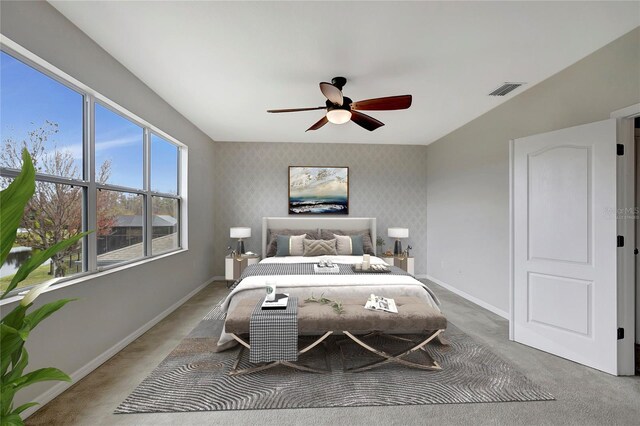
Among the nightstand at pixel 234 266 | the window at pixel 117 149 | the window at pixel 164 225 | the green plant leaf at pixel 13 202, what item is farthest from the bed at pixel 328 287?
the green plant leaf at pixel 13 202

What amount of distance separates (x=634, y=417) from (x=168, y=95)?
4998 mm

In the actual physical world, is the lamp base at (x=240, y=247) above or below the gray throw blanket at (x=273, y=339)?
above

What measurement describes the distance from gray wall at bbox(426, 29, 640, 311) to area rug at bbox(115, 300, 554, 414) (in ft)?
5.46

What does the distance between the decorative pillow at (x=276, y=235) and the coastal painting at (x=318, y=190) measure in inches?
18.6

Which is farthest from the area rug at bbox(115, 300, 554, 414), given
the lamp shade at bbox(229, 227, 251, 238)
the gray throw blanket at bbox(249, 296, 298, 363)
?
the lamp shade at bbox(229, 227, 251, 238)

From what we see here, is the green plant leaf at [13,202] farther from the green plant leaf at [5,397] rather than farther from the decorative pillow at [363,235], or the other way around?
the decorative pillow at [363,235]

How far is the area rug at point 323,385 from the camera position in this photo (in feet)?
6.56

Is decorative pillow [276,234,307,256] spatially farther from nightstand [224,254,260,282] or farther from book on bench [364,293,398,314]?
book on bench [364,293,398,314]

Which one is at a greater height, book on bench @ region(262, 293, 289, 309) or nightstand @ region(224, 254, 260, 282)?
book on bench @ region(262, 293, 289, 309)

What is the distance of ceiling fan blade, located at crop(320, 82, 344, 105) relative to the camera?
235 centimetres

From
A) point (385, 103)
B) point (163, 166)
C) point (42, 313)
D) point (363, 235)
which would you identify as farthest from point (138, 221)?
point (363, 235)

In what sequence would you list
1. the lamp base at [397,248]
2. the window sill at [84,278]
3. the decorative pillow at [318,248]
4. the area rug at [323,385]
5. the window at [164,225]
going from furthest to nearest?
the lamp base at [397,248], the decorative pillow at [318,248], the window at [164,225], the area rug at [323,385], the window sill at [84,278]

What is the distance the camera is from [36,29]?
75.3 inches

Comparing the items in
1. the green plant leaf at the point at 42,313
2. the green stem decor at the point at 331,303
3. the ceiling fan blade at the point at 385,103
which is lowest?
the green stem decor at the point at 331,303
